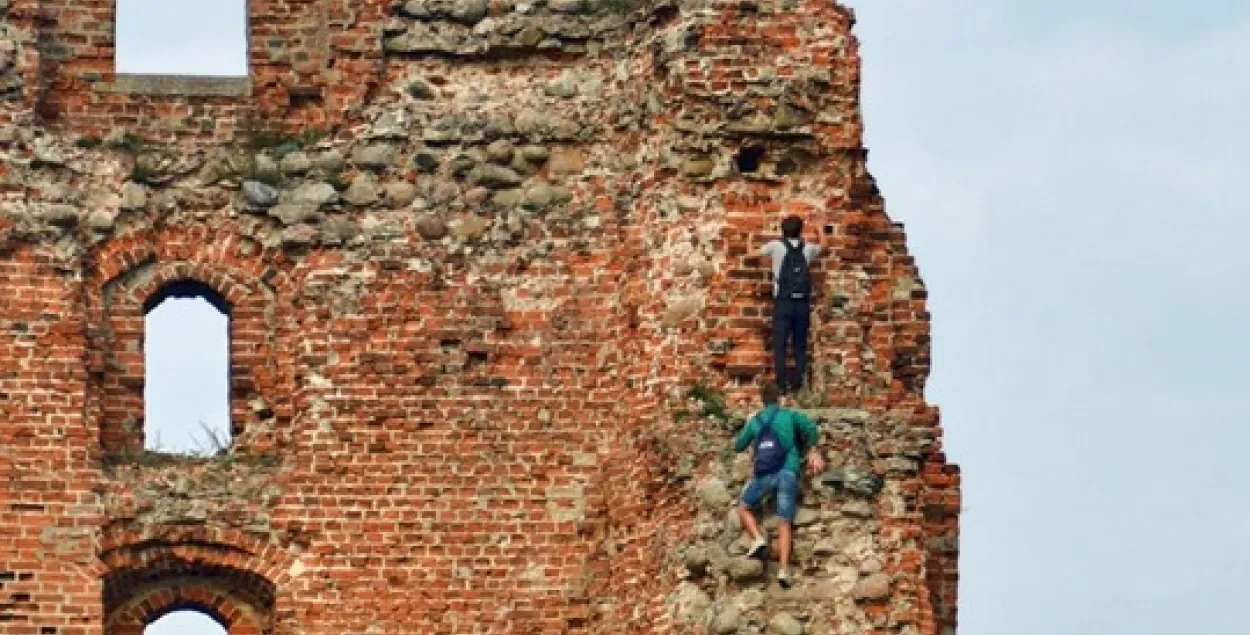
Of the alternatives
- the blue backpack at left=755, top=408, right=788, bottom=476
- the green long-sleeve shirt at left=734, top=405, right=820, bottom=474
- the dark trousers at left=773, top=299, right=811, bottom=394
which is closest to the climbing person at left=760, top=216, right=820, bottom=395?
the dark trousers at left=773, top=299, right=811, bottom=394

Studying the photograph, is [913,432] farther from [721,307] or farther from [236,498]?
[236,498]

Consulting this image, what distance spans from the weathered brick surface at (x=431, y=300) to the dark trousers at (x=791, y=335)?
0.14 m

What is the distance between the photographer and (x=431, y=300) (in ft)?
130

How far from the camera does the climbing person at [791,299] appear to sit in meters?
38.9

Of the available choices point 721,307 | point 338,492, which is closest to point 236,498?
point 338,492

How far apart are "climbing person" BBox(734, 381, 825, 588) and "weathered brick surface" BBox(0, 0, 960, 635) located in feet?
1.99

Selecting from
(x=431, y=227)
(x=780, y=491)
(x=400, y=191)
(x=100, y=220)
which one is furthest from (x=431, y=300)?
(x=780, y=491)

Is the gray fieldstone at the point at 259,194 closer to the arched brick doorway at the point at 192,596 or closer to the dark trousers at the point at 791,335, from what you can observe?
the arched brick doorway at the point at 192,596

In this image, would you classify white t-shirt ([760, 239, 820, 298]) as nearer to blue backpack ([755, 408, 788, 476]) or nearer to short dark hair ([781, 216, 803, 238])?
short dark hair ([781, 216, 803, 238])

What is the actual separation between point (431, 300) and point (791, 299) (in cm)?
223

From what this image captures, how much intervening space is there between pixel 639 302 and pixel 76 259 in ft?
10.7

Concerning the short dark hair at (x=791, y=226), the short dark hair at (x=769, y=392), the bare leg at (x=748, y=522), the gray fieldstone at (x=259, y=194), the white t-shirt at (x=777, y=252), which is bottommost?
the bare leg at (x=748, y=522)

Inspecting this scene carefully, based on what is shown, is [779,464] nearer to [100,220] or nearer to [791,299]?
[791,299]

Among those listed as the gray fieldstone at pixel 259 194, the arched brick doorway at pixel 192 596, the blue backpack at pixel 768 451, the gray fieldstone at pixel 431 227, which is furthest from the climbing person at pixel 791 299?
the arched brick doorway at pixel 192 596
